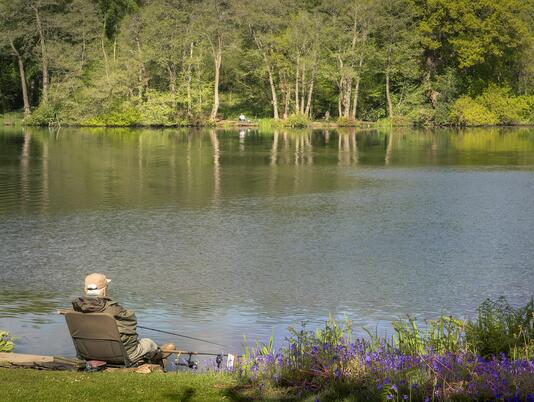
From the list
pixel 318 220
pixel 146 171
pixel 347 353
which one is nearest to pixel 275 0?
pixel 146 171

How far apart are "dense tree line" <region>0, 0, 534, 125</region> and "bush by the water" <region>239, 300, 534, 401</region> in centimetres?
6919

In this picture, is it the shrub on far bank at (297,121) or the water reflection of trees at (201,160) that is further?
the shrub on far bank at (297,121)

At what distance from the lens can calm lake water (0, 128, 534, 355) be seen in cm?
1366

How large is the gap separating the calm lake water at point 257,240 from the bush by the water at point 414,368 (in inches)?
141

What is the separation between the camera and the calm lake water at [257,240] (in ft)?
44.8

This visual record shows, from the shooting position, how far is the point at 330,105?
287 feet

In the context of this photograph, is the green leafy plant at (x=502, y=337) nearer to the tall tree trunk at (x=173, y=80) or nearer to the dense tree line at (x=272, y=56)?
the dense tree line at (x=272, y=56)

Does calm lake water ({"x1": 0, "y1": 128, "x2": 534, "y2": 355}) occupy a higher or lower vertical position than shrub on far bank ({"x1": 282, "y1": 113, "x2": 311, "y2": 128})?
lower

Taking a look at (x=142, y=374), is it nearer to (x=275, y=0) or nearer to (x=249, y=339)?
(x=249, y=339)

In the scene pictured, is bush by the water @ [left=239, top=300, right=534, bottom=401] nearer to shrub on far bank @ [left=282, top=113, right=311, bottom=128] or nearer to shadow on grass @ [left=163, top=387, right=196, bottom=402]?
shadow on grass @ [left=163, top=387, right=196, bottom=402]

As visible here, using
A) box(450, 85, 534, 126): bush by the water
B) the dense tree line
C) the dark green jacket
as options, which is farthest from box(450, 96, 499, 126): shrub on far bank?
the dark green jacket

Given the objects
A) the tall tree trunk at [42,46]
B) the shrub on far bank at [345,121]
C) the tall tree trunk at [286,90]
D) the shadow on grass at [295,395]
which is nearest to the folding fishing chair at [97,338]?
the shadow on grass at [295,395]

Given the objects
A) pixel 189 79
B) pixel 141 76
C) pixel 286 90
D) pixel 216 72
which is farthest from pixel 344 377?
pixel 286 90

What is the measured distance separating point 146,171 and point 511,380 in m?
31.2
